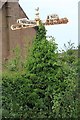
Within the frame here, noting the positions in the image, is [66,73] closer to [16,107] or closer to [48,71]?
[48,71]

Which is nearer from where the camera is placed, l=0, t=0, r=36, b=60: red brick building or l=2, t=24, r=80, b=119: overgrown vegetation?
l=2, t=24, r=80, b=119: overgrown vegetation

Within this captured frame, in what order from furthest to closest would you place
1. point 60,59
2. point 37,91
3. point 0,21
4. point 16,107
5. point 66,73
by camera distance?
point 0,21 < point 60,59 < point 66,73 < point 37,91 < point 16,107

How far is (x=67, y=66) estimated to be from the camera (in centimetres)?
845

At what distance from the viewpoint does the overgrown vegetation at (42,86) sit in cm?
703

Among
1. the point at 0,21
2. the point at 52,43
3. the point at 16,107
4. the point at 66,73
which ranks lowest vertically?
the point at 16,107

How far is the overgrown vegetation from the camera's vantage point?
23.1 feet

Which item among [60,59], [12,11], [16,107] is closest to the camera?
[16,107]

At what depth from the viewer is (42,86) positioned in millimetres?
7961

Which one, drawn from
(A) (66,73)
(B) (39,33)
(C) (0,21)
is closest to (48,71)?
(A) (66,73)

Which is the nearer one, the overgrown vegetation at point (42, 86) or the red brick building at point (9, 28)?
the overgrown vegetation at point (42, 86)

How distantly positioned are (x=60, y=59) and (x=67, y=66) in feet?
1.38

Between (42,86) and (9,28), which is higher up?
(9,28)

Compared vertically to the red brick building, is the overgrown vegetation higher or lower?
lower

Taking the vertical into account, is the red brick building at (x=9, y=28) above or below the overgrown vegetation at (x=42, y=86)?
above
